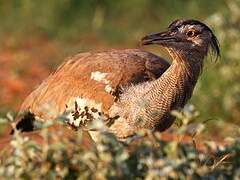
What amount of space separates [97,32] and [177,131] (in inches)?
257

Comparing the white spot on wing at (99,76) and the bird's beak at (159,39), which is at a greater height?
the bird's beak at (159,39)

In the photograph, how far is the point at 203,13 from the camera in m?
9.38

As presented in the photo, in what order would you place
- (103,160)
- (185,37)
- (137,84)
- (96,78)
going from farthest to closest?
1. (96,78)
2. (137,84)
3. (185,37)
4. (103,160)

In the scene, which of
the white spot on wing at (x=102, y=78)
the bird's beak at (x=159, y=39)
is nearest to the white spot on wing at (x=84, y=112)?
the white spot on wing at (x=102, y=78)

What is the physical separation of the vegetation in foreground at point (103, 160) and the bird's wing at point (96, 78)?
1.64m

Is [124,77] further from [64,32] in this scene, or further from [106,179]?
[64,32]

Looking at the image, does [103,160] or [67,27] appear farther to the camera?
[67,27]

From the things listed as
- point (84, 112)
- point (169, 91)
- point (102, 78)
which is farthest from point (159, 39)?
point (84, 112)

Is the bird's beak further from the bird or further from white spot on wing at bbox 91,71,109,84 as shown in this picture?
white spot on wing at bbox 91,71,109,84

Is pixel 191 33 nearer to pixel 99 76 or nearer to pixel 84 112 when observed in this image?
pixel 99 76

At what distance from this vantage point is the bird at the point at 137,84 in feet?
15.6

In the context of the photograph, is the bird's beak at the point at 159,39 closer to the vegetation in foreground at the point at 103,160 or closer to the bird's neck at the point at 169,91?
the bird's neck at the point at 169,91

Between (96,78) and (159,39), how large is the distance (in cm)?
53

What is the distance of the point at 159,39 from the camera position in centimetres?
467
